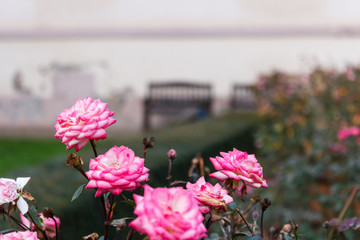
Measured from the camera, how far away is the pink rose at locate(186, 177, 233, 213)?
0.58 metres

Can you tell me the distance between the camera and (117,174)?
562 millimetres

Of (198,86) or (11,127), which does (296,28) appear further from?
(11,127)

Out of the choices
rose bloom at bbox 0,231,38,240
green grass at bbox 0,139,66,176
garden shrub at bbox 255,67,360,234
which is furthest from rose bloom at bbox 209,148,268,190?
green grass at bbox 0,139,66,176

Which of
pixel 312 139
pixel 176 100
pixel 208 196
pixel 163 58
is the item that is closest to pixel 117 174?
pixel 208 196

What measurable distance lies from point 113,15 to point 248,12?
98.0 inches

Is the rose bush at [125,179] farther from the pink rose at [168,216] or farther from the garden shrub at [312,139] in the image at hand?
the garden shrub at [312,139]

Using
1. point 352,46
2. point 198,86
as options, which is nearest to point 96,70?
point 198,86

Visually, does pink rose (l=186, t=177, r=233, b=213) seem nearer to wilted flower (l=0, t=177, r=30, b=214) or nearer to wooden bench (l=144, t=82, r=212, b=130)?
wilted flower (l=0, t=177, r=30, b=214)

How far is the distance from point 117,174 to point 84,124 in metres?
0.10

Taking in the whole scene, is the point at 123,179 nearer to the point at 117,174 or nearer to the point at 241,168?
the point at 117,174

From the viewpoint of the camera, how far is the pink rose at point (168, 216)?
0.44 m

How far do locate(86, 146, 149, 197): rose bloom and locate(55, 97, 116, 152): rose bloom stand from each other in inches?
1.8

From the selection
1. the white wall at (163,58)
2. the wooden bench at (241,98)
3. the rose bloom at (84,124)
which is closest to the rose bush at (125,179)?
the rose bloom at (84,124)

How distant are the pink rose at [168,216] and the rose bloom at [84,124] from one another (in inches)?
6.8
